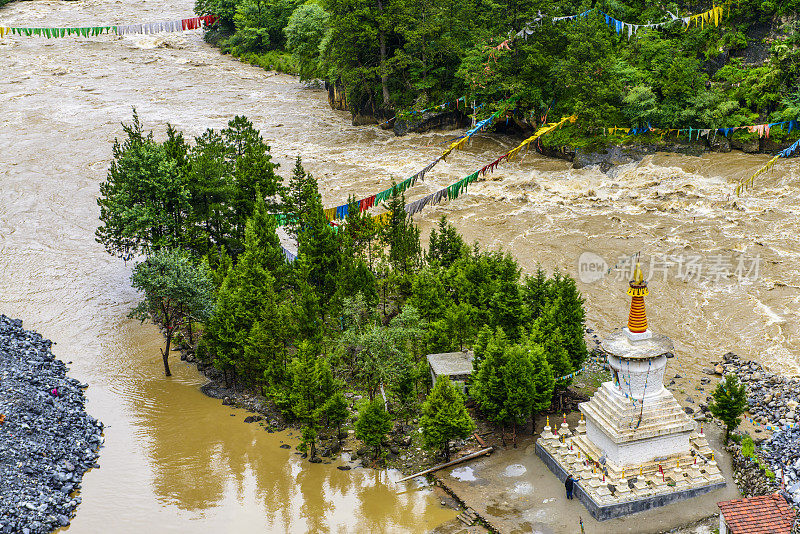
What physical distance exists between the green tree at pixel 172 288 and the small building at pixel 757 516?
1948 cm

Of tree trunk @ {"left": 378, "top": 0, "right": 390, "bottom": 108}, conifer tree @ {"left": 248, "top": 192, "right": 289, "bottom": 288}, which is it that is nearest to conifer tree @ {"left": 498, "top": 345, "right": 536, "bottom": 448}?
conifer tree @ {"left": 248, "top": 192, "right": 289, "bottom": 288}

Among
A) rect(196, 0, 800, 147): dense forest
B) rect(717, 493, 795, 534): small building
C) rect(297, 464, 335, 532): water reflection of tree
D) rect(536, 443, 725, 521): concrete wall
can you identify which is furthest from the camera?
rect(196, 0, 800, 147): dense forest

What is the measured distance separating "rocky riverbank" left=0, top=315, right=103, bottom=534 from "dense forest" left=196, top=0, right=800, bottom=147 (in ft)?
116

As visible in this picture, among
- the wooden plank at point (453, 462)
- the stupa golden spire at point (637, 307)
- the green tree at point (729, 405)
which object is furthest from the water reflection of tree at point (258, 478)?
the green tree at point (729, 405)

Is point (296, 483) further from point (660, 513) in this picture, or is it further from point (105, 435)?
point (660, 513)

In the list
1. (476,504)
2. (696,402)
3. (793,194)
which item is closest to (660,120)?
(793,194)

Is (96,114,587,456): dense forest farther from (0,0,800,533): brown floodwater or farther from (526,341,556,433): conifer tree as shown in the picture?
(0,0,800,533): brown floodwater

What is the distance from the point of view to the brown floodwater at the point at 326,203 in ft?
82.3

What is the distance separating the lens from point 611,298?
36.7 m

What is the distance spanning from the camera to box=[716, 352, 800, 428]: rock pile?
2645 centimetres

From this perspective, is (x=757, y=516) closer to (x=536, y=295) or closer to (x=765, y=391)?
(x=765, y=391)

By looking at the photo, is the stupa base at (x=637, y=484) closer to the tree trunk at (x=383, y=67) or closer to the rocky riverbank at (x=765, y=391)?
the rocky riverbank at (x=765, y=391)

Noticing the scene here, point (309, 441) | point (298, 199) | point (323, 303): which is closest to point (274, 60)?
point (298, 199)

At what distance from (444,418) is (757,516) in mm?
8676
